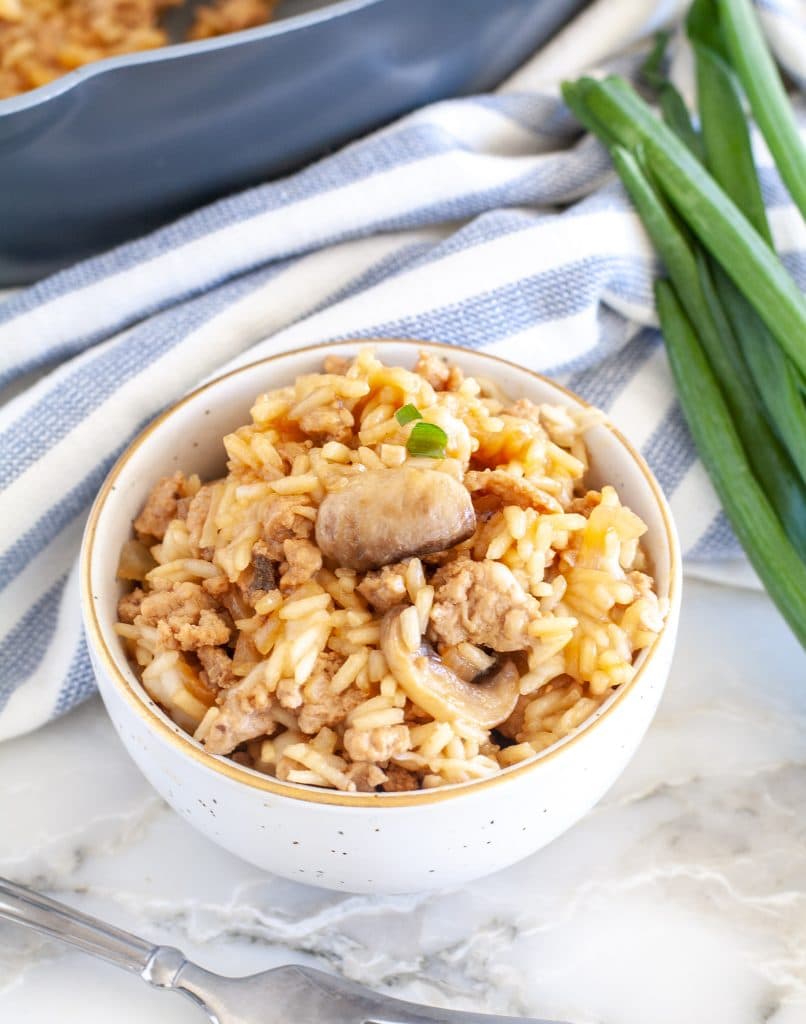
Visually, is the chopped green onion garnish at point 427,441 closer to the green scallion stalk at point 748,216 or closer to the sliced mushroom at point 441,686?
the sliced mushroom at point 441,686

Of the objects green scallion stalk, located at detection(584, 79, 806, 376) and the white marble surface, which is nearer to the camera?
the white marble surface

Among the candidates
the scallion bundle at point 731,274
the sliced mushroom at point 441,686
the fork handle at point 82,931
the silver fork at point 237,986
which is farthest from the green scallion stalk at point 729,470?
the fork handle at point 82,931

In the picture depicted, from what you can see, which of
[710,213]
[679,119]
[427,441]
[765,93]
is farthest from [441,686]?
[679,119]

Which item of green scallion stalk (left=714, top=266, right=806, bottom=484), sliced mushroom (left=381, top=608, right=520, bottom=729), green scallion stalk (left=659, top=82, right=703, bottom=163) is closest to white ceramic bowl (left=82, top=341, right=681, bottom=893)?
sliced mushroom (left=381, top=608, right=520, bottom=729)

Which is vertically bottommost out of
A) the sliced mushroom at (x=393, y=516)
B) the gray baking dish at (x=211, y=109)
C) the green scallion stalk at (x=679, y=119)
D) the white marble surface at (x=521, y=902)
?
the white marble surface at (x=521, y=902)

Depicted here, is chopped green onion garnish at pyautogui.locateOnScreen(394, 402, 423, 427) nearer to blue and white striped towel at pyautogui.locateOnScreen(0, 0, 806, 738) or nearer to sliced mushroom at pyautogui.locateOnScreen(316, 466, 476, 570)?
sliced mushroom at pyautogui.locateOnScreen(316, 466, 476, 570)

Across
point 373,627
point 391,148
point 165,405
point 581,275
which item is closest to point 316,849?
point 373,627

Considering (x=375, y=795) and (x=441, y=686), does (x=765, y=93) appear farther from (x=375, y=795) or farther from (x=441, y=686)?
(x=375, y=795)

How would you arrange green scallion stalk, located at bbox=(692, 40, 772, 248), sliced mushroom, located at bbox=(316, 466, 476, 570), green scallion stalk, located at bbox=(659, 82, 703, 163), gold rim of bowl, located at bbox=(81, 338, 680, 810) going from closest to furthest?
gold rim of bowl, located at bbox=(81, 338, 680, 810) → sliced mushroom, located at bbox=(316, 466, 476, 570) → green scallion stalk, located at bbox=(692, 40, 772, 248) → green scallion stalk, located at bbox=(659, 82, 703, 163)
